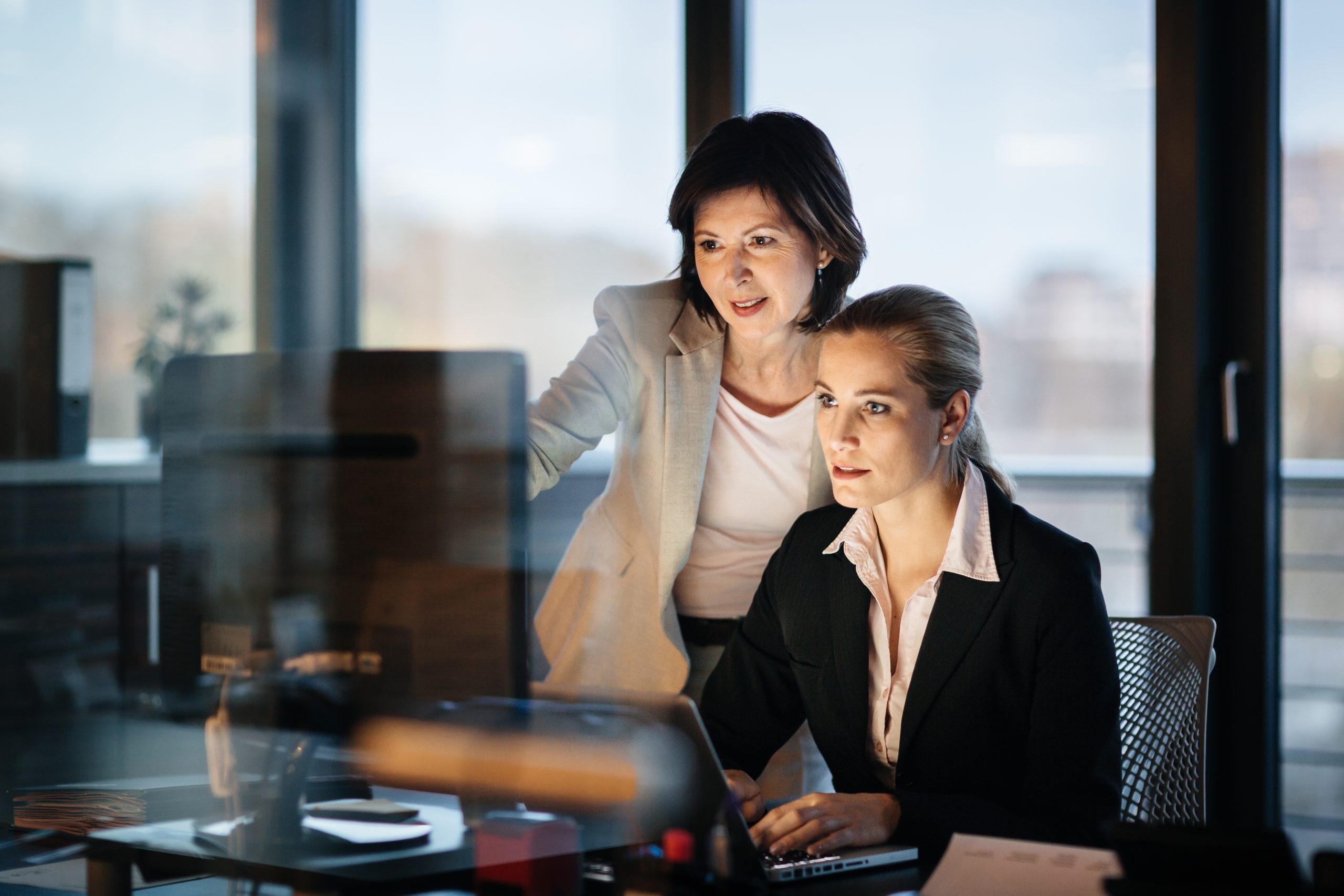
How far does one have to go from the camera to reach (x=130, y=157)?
3092mm

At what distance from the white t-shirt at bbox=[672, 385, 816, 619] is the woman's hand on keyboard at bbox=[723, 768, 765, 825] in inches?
19.6

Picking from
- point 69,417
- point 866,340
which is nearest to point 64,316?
point 69,417

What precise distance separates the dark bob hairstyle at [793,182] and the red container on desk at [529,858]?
968mm

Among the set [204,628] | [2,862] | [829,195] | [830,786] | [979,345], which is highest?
[829,195]

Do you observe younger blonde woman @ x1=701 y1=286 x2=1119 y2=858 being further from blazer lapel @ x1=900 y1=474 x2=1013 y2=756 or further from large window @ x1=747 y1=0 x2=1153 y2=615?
large window @ x1=747 y1=0 x2=1153 y2=615

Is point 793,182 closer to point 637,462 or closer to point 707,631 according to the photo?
point 637,462

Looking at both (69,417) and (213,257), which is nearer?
(69,417)

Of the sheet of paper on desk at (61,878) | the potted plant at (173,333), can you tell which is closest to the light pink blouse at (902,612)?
the sheet of paper on desk at (61,878)

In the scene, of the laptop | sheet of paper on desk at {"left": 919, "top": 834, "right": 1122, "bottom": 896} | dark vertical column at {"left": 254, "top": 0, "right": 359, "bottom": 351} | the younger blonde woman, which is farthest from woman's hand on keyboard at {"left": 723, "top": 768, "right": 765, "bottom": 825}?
dark vertical column at {"left": 254, "top": 0, "right": 359, "bottom": 351}

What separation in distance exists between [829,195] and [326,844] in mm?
1131

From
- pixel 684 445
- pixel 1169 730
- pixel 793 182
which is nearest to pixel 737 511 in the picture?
pixel 684 445

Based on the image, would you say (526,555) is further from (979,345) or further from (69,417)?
(69,417)

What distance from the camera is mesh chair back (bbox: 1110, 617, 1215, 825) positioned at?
1.46 m

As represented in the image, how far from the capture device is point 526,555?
95 cm
